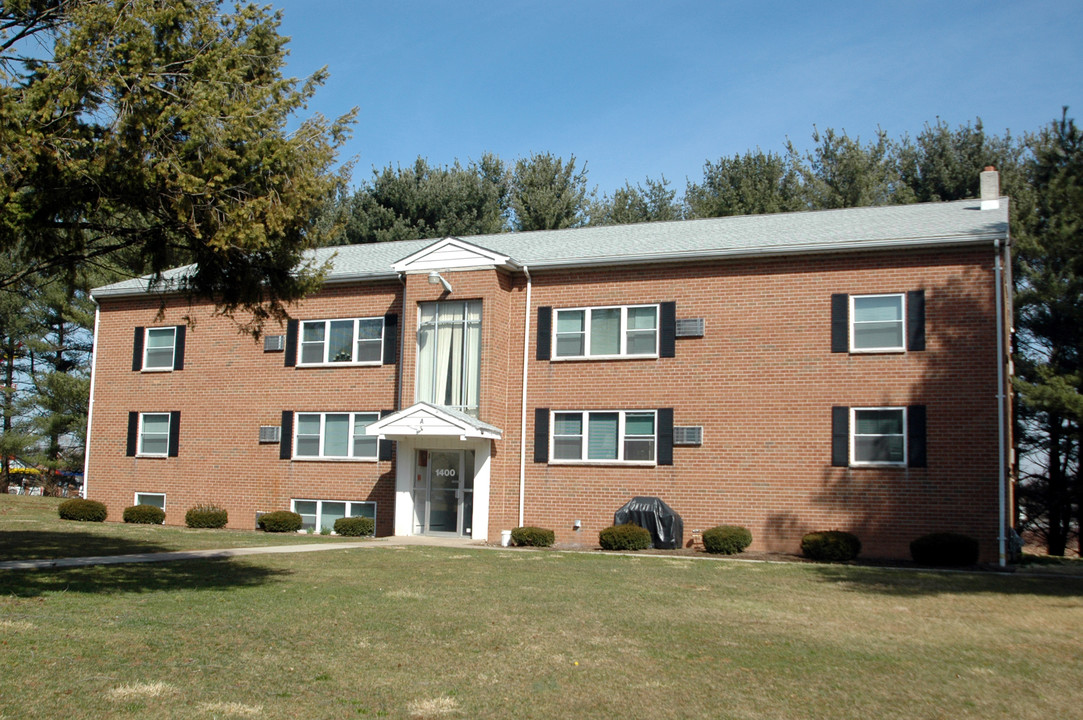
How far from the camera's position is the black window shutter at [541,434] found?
23.9 m

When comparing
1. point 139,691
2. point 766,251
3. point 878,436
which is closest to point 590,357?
point 766,251

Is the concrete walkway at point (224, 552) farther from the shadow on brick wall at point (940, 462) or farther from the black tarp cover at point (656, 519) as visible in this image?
the shadow on brick wall at point (940, 462)

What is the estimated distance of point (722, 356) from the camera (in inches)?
888

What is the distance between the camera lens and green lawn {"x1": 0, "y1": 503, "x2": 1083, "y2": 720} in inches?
292

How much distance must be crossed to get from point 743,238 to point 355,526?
11767mm

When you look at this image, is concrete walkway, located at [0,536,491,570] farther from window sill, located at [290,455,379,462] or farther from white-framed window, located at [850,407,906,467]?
white-framed window, located at [850,407,906,467]

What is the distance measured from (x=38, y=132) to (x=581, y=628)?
8.06 metres

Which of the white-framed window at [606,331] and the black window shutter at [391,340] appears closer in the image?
the white-framed window at [606,331]

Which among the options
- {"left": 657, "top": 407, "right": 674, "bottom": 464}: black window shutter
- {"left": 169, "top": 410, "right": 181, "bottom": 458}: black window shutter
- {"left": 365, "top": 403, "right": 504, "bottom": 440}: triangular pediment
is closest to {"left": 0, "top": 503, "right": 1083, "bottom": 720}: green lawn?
{"left": 657, "top": 407, "right": 674, "bottom": 464}: black window shutter

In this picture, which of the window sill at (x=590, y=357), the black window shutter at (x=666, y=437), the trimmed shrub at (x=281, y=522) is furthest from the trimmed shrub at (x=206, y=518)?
the black window shutter at (x=666, y=437)

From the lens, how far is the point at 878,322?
70.3 feet

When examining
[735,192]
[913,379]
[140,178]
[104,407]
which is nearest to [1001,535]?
[913,379]

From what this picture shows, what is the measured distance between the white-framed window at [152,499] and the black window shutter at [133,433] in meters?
1.24

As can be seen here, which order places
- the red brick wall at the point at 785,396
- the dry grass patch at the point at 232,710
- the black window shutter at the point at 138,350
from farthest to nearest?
the black window shutter at the point at 138,350
the red brick wall at the point at 785,396
the dry grass patch at the point at 232,710
